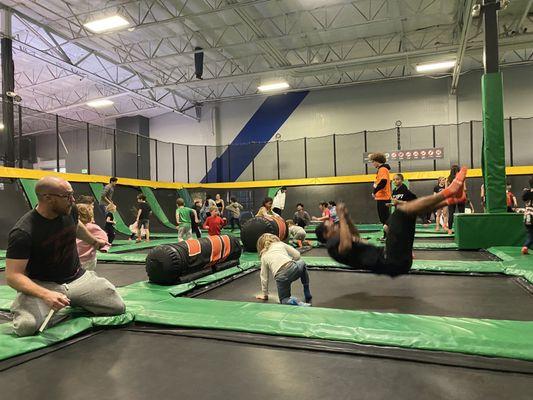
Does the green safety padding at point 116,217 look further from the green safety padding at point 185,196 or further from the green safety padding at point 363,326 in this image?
the green safety padding at point 363,326

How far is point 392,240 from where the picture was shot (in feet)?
9.93

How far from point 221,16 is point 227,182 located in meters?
6.38

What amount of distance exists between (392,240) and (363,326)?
0.94 metres

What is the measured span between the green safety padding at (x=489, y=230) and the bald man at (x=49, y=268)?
5.09 m

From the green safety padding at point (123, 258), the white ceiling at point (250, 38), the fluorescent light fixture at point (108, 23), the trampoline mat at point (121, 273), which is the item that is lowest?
the trampoline mat at point (121, 273)

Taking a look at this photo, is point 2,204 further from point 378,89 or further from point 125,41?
point 378,89

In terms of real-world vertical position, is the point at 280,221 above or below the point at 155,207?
below

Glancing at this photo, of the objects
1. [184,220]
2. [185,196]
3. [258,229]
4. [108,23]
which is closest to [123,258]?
[184,220]

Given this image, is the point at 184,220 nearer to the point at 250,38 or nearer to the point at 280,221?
the point at 280,221

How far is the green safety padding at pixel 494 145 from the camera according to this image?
5812mm

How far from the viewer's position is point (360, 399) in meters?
1.54

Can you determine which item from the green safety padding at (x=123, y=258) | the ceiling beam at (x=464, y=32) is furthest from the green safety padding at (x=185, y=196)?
the ceiling beam at (x=464, y=32)

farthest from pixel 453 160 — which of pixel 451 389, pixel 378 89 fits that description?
pixel 451 389

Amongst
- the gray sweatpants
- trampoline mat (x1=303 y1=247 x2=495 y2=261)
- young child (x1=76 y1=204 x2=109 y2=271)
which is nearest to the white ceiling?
trampoline mat (x1=303 y1=247 x2=495 y2=261)
